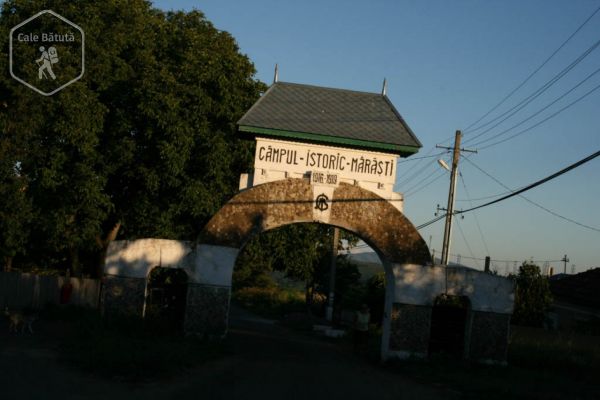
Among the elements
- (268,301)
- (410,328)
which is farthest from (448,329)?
(268,301)

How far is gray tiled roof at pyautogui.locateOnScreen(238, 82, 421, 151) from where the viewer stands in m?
21.3

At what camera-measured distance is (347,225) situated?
21.0 metres

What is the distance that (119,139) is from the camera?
29625 mm

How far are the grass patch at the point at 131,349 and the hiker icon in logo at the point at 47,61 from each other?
978 centimetres

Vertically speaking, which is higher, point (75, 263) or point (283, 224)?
point (283, 224)

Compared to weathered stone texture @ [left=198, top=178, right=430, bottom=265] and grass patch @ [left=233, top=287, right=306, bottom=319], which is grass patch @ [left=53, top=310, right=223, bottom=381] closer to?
weathered stone texture @ [left=198, top=178, right=430, bottom=265]

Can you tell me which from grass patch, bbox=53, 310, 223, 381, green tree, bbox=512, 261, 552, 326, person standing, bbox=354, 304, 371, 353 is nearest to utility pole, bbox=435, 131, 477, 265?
green tree, bbox=512, 261, 552, 326

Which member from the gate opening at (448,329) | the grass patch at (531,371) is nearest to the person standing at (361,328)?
the gate opening at (448,329)

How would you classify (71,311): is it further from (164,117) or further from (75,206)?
(164,117)

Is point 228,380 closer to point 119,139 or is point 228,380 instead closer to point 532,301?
point 119,139

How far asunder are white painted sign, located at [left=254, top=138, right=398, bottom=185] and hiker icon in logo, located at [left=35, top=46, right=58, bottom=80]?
10.0m

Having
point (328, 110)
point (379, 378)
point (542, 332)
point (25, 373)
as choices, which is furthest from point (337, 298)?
point (25, 373)

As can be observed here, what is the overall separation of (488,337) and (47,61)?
704 inches

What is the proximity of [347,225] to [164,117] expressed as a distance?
10282 millimetres
